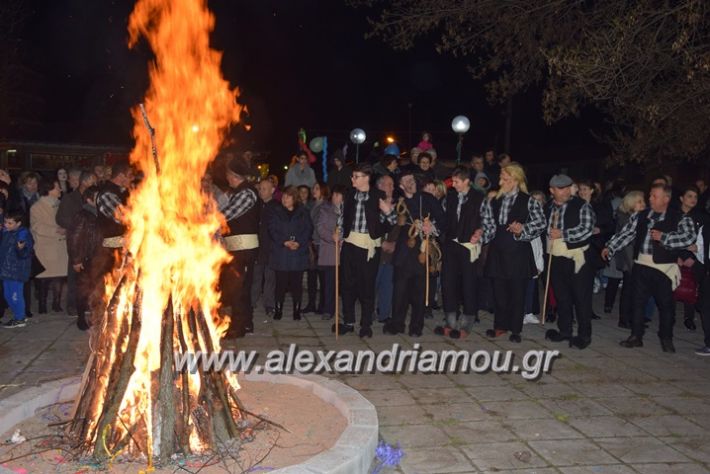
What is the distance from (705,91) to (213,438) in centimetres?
854

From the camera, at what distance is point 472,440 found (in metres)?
4.81

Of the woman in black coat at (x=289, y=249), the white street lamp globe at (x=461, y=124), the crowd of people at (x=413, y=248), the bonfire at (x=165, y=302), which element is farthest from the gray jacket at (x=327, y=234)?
the white street lamp globe at (x=461, y=124)

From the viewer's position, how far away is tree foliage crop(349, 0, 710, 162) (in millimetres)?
8516

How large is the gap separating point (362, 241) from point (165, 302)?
4026mm

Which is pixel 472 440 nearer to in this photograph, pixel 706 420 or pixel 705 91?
pixel 706 420

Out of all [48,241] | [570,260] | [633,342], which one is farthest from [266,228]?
[633,342]

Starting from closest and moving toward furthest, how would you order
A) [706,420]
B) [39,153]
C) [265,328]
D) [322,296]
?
[706,420], [265,328], [322,296], [39,153]

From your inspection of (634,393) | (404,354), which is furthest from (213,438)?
(634,393)

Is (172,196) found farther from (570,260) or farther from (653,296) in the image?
(653,296)

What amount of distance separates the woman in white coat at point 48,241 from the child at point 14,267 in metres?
0.62

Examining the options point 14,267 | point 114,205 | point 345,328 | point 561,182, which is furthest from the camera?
point 14,267

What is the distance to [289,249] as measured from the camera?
29.4ft

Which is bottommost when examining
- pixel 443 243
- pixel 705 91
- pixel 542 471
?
pixel 542 471

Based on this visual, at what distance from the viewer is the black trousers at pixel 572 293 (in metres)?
7.79
